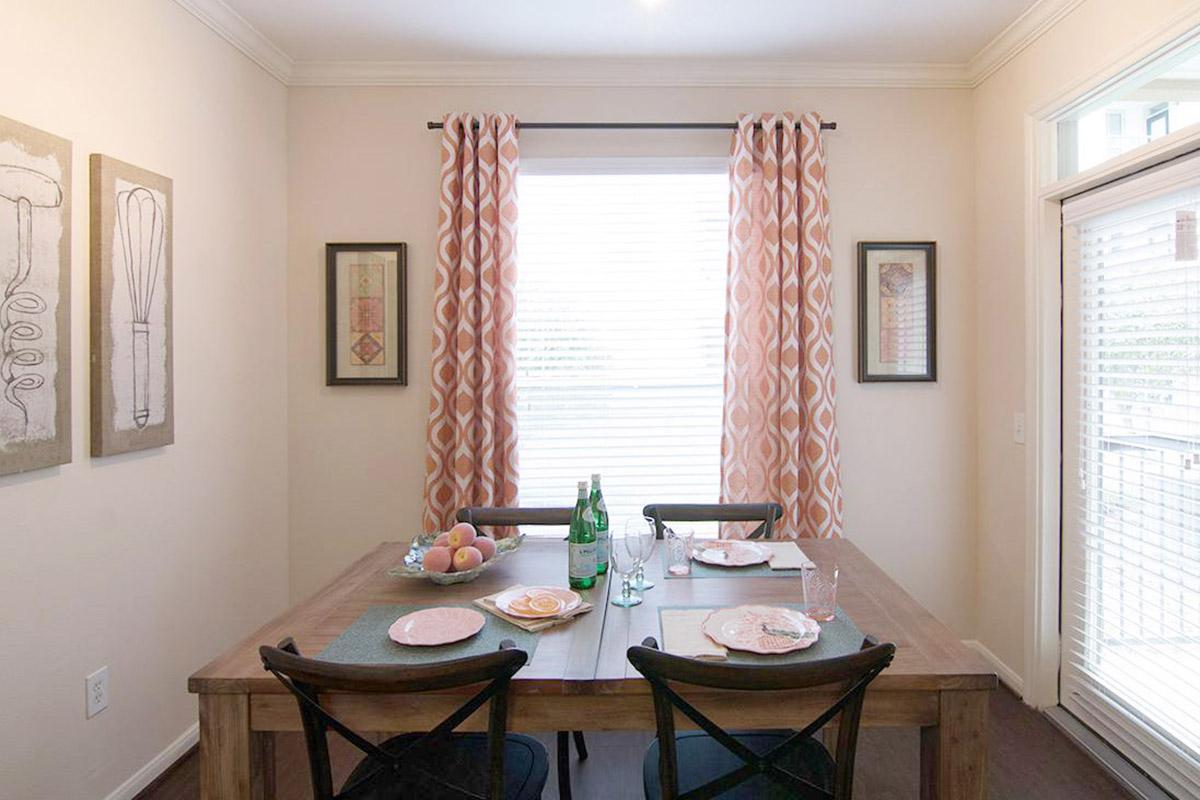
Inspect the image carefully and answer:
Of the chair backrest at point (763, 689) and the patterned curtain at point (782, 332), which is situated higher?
the patterned curtain at point (782, 332)

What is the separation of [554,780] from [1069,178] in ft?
9.18

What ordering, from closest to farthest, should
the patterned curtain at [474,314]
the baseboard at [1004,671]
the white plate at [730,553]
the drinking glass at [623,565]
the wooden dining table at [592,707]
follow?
the wooden dining table at [592,707] < the drinking glass at [623,565] < the white plate at [730,553] < the baseboard at [1004,671] < the patterned curtain at [474,314]

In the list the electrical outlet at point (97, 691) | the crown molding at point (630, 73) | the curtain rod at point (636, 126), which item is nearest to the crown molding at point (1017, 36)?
the crown molding at point (630, 73)

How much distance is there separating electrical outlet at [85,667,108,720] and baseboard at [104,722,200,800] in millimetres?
284

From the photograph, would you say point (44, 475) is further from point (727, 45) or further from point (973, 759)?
point (727, 45)

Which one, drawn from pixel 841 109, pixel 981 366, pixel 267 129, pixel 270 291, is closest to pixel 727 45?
pixel 841 109

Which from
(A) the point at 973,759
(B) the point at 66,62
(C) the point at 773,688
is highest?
(B) the point at 66,62

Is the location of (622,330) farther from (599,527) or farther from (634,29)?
(599,527)

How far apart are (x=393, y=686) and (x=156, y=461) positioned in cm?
162

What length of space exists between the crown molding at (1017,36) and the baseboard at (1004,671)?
2.49 m

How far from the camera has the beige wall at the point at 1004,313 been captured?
8.42 ft

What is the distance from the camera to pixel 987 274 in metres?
2.86

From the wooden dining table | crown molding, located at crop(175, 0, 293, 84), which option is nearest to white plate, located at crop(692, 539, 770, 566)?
the wooden dining table

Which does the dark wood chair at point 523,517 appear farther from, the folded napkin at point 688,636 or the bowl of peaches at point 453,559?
the folded napkin at point 688,636
